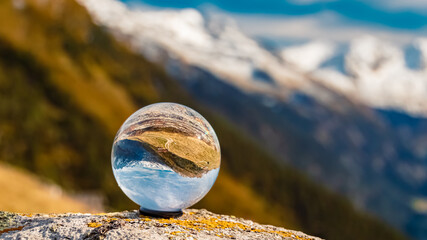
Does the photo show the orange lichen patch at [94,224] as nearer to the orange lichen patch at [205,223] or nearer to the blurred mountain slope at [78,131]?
the orange lichen patch at [205,223]

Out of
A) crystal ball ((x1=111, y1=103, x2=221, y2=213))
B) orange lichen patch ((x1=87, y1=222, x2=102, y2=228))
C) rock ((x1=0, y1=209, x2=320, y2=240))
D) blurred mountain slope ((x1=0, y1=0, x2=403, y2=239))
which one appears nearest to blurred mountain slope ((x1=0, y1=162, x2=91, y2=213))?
rock ((x1=0, y1=209, x2=320, y2=240))

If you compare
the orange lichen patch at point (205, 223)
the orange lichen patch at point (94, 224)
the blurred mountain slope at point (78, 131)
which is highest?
the blurred mountain slope at point (78, 131)

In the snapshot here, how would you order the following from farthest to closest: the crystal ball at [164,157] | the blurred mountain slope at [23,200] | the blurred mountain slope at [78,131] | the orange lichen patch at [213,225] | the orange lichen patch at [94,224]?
the blurred mountain slope at [78,131] < the blurred mountain slope at [23,200] < the crystal ball at [164,157] < the orange lichen patch at [213,225] < the orange lichen patch at [94,224]

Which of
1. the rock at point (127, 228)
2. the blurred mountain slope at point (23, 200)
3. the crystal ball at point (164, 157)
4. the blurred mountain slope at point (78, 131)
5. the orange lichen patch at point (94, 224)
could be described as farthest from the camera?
the blurred mountain slope at point (78, 131)

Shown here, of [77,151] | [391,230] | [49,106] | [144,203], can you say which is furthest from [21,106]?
[391,230]

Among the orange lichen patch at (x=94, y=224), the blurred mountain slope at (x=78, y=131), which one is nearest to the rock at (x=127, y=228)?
the orange lichen patch at (x=94, y=224)

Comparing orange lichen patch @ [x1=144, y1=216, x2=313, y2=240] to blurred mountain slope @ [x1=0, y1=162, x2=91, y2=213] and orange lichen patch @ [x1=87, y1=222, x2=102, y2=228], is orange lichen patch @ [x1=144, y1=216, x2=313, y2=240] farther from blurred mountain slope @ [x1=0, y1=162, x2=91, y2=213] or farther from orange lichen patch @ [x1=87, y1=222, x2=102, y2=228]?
blurred mountain slope @ [x1=0, y1=162, x2=91, y2=213]

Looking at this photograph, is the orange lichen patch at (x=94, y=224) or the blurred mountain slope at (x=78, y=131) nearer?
the orange lichen patch at (x=94, y=224)

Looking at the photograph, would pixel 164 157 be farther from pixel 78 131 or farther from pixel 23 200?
pixel 78 131

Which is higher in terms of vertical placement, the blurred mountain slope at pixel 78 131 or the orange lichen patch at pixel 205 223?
the blurred mountain slope at pixel 78 131
